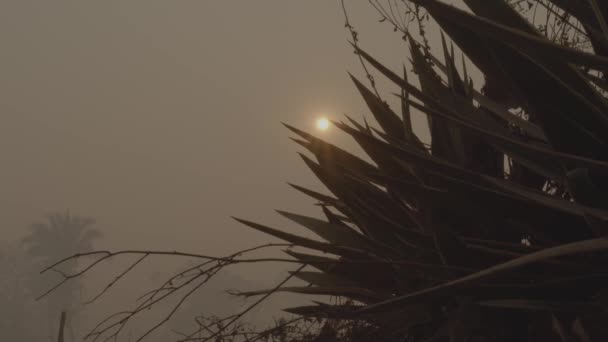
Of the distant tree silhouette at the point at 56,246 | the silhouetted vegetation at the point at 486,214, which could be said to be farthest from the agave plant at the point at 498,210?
the distant tree silhouette at the point at 56,246

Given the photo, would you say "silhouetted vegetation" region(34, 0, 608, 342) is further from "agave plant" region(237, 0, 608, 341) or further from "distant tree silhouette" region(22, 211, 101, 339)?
"distant tree silhouette" region(22, 211, 101, 339)

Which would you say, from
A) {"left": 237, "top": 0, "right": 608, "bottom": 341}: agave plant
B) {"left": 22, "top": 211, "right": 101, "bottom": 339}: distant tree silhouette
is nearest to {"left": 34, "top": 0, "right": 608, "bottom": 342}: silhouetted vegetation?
{"left": 237, "top": 0, "right": 608, "bottom": 341}: agave plant

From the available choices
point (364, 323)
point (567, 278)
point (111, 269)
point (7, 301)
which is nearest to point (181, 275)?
point (364, 323)

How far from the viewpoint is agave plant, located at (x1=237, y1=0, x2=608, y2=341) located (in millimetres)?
982

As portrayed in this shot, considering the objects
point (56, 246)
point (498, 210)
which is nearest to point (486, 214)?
point (498, 210)

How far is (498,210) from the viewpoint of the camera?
1267 mm

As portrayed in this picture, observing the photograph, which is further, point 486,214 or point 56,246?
point 56,246

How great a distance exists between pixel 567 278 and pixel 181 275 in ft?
2.69

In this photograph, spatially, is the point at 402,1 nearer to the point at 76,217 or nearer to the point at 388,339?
the point at 388,339

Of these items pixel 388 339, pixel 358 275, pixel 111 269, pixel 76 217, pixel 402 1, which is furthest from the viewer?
pixel 111 269

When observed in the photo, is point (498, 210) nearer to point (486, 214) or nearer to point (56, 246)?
point (486, 214)

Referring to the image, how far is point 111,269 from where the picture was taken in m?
158

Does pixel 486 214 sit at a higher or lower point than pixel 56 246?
lower

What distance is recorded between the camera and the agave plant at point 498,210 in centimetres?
98
